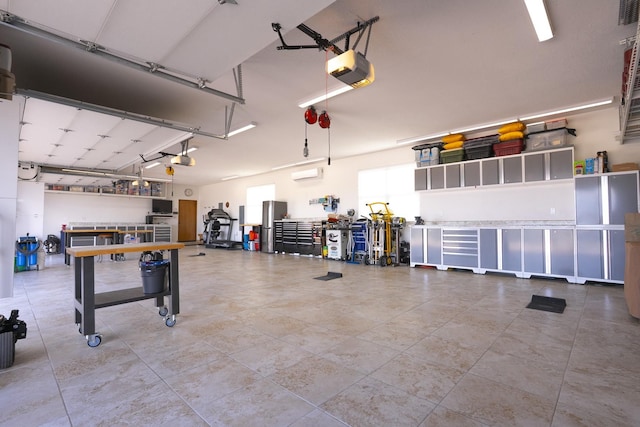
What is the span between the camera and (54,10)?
2119 mm

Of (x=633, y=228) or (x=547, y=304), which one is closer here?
(x=633, y=228)

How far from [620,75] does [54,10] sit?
6128mm

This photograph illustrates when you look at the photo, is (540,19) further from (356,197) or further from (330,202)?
(330,202)

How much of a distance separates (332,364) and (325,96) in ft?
12.1

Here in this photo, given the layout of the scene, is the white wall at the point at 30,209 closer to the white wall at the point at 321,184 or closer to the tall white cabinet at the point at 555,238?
the white wall at the point at 321,184

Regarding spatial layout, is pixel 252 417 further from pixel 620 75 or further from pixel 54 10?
pixel 620 75

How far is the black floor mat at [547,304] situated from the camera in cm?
350

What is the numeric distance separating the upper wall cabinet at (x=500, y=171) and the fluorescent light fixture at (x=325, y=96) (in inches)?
130

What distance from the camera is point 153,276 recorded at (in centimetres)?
299

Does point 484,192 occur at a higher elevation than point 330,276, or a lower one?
higher

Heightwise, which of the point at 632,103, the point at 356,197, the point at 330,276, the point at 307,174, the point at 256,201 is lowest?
the point at 330,276

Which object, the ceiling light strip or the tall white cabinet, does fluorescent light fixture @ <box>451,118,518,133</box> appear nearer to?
the ceiling light strip

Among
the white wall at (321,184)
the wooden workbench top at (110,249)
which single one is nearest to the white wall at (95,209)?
the white wall at (321,184)

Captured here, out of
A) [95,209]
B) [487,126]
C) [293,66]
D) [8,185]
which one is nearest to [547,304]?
[487,126]
